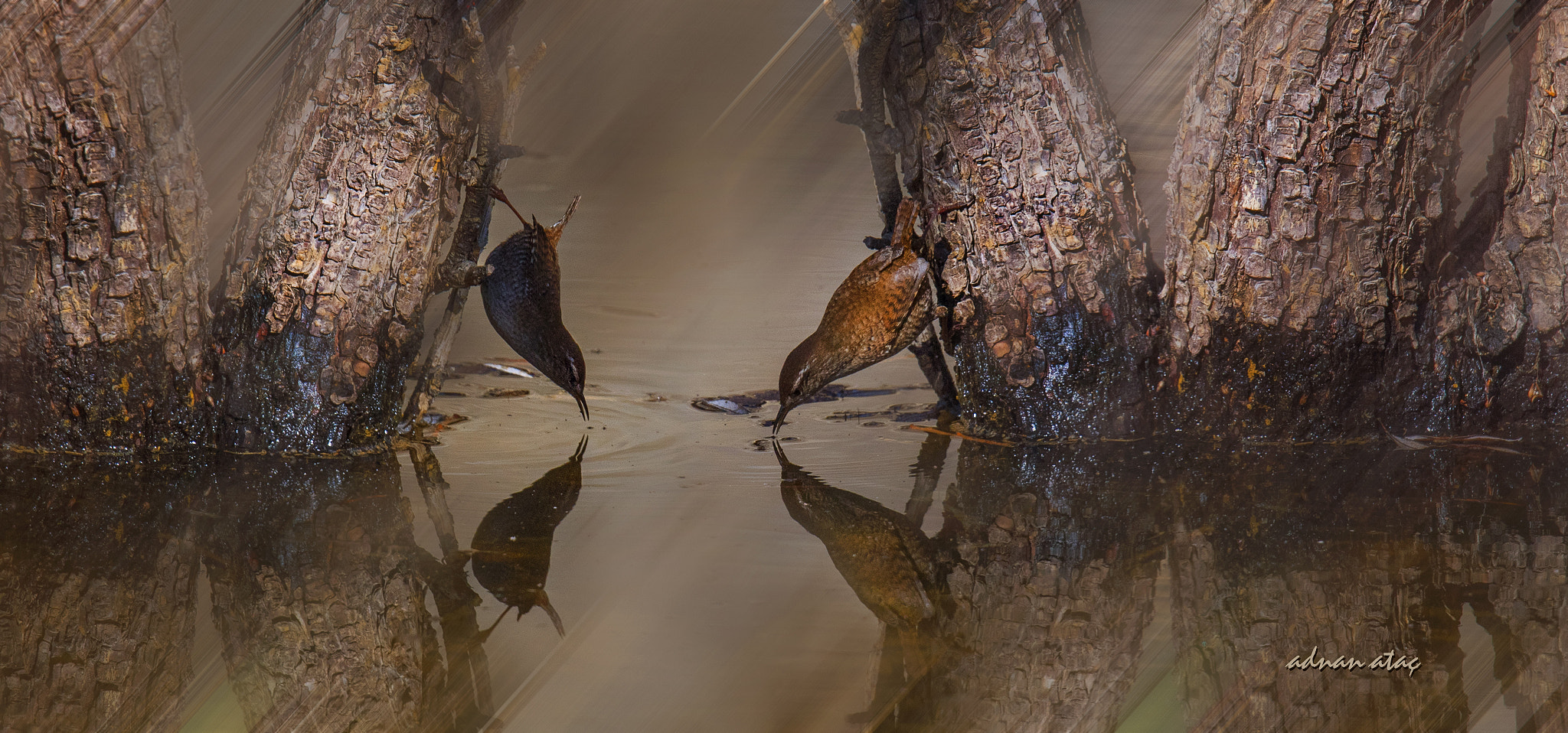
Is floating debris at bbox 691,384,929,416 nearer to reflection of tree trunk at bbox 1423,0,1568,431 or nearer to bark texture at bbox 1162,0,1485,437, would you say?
bark texture at bbox 1162,0,1485,437

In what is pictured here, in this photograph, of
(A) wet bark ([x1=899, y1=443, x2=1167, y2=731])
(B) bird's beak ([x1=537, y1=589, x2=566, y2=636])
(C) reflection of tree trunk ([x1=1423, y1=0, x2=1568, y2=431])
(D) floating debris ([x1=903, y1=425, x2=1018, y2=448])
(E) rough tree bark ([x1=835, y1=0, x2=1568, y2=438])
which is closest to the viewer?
(A) wet bark ([x1=899, y1=443, x2=1167, y2=731])

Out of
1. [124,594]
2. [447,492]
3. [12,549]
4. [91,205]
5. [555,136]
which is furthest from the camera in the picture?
[555,136]

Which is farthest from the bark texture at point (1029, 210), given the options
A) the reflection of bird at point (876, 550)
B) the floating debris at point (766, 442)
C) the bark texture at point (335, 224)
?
the bark texture at point (335, 224)

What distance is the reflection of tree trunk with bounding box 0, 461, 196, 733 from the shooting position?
1718 mm

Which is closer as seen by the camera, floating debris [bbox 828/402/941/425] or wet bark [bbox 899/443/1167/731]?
wet bark [bbox 899/443/1167/731]

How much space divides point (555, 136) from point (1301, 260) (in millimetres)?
5430

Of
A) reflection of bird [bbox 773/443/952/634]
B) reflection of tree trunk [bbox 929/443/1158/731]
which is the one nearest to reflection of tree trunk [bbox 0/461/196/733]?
reflection of bird [bbox 773/443/952/634]

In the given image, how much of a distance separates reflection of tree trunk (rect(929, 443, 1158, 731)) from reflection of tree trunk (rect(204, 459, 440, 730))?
1.00 meters

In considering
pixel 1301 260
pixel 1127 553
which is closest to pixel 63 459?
pixel 1127 553

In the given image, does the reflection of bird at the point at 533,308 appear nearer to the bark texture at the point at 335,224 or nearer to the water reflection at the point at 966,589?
the bark texture at the point at 335,224

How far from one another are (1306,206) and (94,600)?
3406mm

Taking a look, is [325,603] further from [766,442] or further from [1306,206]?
[1306,206]

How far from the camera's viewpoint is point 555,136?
7.25 m

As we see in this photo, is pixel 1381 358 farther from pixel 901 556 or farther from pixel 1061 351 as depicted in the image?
pixel 901 556
